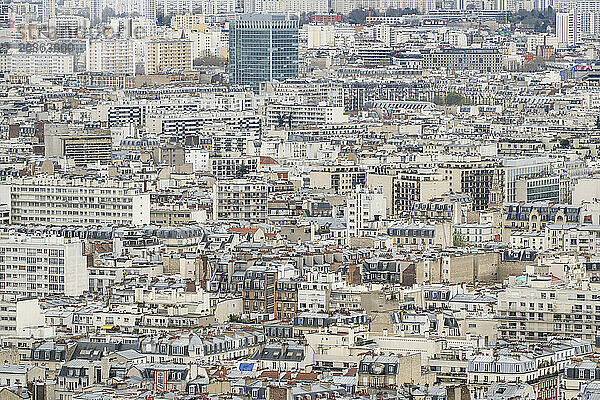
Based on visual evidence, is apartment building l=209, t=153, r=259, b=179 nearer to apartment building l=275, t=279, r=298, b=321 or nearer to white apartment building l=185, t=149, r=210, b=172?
white apartment building l=185, t=149, r=210, b=172

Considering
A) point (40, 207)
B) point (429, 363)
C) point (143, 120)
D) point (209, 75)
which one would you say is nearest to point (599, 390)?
point (429, 363)

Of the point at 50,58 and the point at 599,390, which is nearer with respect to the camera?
the point at 599,390

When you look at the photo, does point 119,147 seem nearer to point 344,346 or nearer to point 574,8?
point 344,346

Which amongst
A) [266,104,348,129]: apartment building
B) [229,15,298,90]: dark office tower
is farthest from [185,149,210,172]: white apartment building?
[229,15,298,90]: dark office tower

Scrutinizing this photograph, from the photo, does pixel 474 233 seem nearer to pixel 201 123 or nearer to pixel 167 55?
pixel 201 123

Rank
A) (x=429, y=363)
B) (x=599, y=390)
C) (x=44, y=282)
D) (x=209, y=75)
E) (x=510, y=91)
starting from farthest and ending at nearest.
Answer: (x=209, y=75), (x=510, y=91), (x=44, y=282), (x=429, y=363), (x=599, y=390)

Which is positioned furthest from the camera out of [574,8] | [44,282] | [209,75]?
[574,8]

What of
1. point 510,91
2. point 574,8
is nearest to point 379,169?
point 510,91
